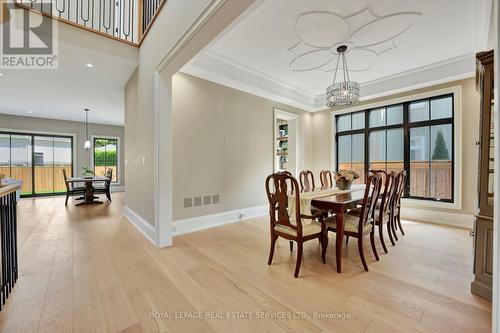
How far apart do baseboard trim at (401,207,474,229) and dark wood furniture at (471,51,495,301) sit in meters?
2.57

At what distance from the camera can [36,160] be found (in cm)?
716

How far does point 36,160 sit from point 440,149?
1134 cm

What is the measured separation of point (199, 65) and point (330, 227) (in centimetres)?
313

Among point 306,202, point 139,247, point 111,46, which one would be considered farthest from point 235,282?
point 111,46

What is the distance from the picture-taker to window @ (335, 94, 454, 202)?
→ 13.2 ft

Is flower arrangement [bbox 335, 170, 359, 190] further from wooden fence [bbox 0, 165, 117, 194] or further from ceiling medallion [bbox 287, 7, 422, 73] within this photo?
wooden fence [bbox 0, 165, 117, 194]

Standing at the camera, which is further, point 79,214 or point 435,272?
point 79,214

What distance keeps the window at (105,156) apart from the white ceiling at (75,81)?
1738 millimetres

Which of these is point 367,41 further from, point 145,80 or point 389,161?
point 145,80

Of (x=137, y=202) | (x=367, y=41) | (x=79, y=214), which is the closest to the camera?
(x=367, y=41)

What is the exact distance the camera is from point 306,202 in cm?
241

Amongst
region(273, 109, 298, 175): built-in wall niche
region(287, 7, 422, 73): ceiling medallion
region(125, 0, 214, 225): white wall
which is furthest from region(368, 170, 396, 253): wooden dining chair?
region(125, 0, 214, 225): white wall

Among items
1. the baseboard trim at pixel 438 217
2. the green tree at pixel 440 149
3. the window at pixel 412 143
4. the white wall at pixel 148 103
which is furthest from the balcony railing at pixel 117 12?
the baseboard trim at pixel 438 217

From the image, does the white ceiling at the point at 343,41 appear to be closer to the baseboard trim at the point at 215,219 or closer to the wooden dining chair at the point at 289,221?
the wooden dining chair at the point at 289,221
